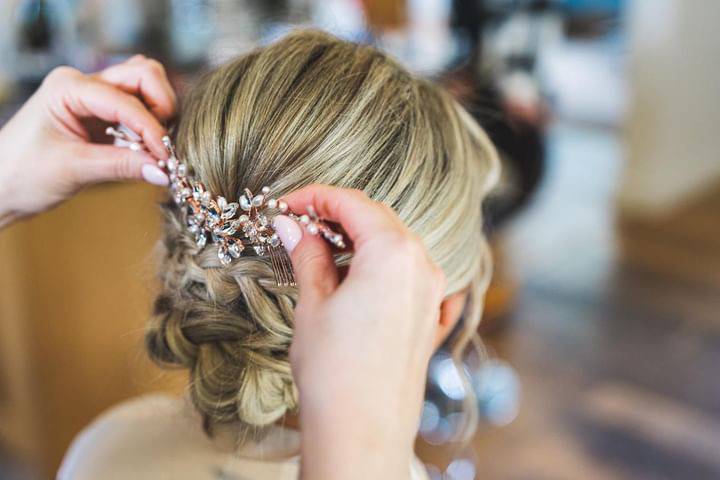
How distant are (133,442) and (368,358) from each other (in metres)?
0.54

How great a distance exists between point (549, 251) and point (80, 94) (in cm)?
250

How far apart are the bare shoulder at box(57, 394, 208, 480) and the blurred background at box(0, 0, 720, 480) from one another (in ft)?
0.15

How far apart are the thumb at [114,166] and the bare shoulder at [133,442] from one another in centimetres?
28

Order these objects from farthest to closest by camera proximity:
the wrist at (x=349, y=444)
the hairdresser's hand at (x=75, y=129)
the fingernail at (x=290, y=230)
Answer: the hairdresser's hand at (x=75, y=129) → the fingernail at (x=290, y=230) → the wrist at (x=349, y=444)

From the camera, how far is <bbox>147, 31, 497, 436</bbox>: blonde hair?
2.31 feet

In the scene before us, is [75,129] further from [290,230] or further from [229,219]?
[290,230]

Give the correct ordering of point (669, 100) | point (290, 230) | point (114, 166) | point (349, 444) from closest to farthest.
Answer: point (349, 444)
point (290, 230)
point (114, 166)
point (669, 100)

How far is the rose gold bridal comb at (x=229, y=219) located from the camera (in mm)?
697

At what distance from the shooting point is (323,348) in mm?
472

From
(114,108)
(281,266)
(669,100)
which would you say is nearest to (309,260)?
(281,266)

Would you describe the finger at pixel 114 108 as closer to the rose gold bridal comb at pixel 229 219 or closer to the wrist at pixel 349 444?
the rose gold bridal comb at pixel 229 219

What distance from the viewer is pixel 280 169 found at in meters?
0.70

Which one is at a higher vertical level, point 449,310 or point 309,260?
point 309,260

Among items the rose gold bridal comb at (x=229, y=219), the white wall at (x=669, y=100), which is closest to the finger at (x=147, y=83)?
the rose gold bridal comb at (x=229, y=219)
